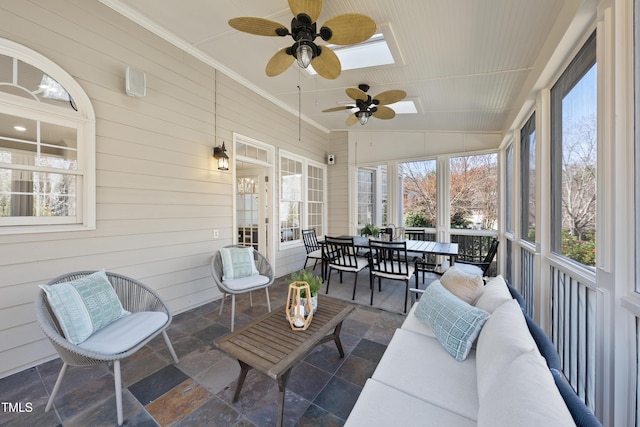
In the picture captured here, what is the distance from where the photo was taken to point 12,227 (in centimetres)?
197

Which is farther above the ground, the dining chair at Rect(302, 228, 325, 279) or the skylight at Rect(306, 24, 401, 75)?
the skylight at Rect(306, 24, 401, 75)

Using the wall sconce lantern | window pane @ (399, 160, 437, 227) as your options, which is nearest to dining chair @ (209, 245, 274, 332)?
the wall sconce lantern

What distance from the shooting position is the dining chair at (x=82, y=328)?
1.49 meters

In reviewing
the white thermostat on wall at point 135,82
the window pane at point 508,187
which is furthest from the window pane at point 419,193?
the white thermostat on wall at point 135,82

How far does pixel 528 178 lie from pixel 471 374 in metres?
2.73

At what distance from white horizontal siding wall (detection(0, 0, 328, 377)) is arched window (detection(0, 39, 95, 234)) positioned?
3.5 inches

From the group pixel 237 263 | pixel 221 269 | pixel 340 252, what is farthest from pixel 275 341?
pixel 340 252

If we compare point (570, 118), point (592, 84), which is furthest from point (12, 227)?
point (570, 118)

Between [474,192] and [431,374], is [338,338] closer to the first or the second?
[431,374]

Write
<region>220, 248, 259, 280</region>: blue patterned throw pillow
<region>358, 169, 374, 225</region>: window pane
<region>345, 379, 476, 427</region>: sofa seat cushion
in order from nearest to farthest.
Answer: <region>345, 379, 476, 427</region>: sofa seat cushion, <region>220, 248, 259, 280</region>: blue patterned throw pillow, <region>358, 169, 374, 225</region>: window pane

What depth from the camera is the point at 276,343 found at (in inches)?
64.9

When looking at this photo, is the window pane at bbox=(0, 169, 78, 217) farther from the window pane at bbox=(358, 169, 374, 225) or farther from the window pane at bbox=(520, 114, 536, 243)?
the window pane at bbox=(358, 169, 374, 225)

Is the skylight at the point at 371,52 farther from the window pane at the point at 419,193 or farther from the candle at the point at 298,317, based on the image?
the window pane at the point at 419,193

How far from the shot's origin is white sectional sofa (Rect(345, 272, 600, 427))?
79 cm
